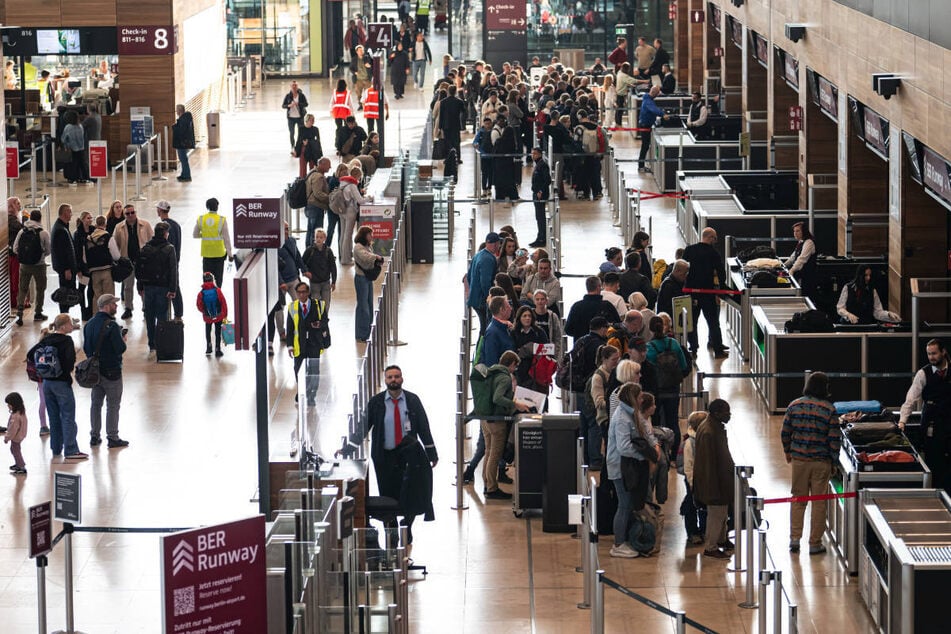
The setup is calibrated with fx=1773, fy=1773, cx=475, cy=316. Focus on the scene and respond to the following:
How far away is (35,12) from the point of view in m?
35.2

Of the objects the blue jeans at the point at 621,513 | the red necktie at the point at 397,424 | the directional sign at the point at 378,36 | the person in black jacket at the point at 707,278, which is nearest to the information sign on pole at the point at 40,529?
the red necktie at the point at 397,424

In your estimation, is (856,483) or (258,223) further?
(856,483)

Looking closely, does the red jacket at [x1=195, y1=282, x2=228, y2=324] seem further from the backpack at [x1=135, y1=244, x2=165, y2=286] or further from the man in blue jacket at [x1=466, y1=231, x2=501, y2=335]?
the man in blue jacket at [x1=466, y1=231, x2=501, y2=335]

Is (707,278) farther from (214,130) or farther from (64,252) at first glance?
(214,130)

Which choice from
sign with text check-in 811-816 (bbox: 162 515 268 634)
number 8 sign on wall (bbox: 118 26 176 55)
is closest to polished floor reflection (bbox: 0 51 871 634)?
sign with text check-in 811-816 (bbox: 162 515 268 634)

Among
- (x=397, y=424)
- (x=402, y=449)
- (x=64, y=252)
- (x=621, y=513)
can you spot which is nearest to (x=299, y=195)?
(x=64, y=252)

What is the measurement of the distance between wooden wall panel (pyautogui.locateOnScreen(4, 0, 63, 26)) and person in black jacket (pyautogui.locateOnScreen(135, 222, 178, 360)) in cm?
1580

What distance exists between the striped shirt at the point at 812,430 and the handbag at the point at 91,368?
672 centimetres

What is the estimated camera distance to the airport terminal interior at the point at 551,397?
13.4 m

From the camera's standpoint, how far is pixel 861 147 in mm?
23531

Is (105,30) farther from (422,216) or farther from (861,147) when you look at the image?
(861,147)

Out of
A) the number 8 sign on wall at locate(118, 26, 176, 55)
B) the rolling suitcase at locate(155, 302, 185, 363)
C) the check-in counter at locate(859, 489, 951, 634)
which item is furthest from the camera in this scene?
the number 8 sign on wall at locate(118, 26, 176, 55)

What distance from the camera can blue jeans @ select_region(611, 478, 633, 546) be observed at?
14180 millimetres

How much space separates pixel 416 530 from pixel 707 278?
6.66 m
